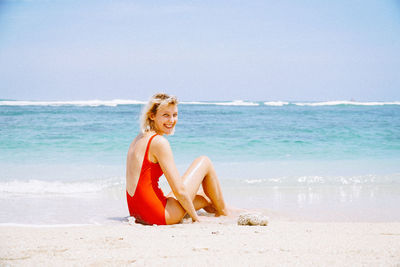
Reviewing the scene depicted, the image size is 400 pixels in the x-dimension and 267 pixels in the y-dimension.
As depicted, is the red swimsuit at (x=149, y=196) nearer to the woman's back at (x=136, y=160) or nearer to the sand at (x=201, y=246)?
the woman's back at (x=136, y=160)

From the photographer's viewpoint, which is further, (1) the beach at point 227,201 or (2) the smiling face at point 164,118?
(2) the smiling face at point 164,118

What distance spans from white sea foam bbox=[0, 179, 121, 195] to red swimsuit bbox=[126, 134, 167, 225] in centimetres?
211

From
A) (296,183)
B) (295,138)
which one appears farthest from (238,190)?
(295,138)

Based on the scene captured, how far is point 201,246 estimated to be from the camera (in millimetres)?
2705

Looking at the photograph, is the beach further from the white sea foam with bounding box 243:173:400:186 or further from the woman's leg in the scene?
the woman's leg

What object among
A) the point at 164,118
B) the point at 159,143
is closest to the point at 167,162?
the point at 159,143

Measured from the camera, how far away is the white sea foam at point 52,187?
5.46 metres

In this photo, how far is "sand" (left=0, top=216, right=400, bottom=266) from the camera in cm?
237

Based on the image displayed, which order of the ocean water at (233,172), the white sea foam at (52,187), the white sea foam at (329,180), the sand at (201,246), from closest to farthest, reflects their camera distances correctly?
the sand at (201,246), the ocean water at (233,172), the white sea foam at (52,187), the white sea foam at (329,180)

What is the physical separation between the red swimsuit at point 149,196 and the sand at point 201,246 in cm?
19

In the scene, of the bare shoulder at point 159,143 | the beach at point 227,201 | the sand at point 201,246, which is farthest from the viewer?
the bare shoulder at point 159,143

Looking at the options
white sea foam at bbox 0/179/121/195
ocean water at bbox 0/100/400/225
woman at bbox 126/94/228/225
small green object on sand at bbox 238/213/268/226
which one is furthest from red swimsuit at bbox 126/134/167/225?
white sea foam at bbox 0/179/121/195

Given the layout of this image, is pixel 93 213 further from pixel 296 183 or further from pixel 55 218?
pixel 296 183

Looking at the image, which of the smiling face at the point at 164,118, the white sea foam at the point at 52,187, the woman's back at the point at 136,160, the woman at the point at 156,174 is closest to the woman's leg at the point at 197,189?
the woman at the point at 156,174
